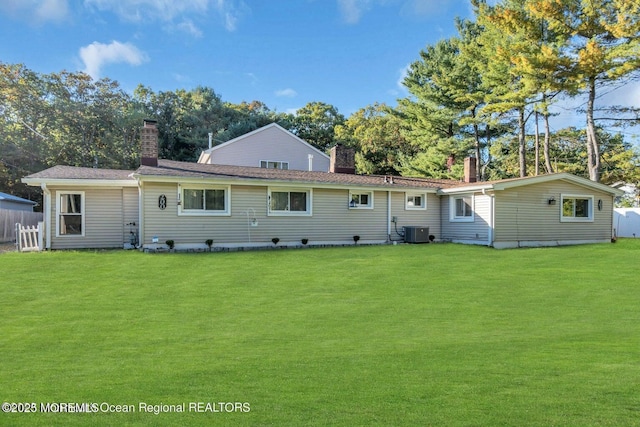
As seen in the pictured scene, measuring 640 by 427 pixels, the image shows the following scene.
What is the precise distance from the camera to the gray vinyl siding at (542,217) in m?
16.8

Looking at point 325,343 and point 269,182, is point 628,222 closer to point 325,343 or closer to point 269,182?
point 269,182

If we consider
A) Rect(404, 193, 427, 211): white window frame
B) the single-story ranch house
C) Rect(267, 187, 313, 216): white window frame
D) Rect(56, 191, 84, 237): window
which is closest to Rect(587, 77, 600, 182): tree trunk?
the single-story ranch house

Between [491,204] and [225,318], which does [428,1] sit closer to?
[491,204]

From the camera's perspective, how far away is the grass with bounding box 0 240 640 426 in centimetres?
335

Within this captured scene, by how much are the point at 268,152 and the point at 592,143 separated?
19327 mm

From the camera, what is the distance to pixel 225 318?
21.7ft

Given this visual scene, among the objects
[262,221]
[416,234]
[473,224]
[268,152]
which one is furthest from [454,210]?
[268,152]

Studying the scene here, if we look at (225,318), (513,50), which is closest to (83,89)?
(513,50)

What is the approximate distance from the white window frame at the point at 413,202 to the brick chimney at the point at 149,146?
10.7m

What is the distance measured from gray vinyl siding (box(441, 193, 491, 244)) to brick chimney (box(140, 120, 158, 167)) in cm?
1286

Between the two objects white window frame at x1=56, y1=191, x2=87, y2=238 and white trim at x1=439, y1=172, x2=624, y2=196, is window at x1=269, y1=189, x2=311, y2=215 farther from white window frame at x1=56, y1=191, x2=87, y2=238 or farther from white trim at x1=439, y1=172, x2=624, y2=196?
white window frame at x1=56, y1=191, x2=87, y2=238

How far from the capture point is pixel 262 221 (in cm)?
1566

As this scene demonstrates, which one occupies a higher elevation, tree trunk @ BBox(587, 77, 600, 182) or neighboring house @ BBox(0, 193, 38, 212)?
tree trunk @ BBox(587, 77, 600, 182)

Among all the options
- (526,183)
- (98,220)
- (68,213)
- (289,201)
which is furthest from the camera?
(526,183)
